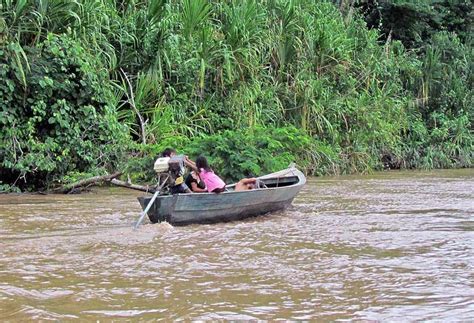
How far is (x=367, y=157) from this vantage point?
1599cm

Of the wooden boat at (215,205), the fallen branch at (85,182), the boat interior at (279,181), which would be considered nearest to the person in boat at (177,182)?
the wooden boat at (215,205)

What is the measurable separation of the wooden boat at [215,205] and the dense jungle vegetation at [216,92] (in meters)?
2.31

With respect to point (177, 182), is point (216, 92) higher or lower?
higher

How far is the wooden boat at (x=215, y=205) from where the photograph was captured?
6887 millimetres

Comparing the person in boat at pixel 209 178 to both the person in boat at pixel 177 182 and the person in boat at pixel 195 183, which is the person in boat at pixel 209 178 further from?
the person in boat at pixel 177 182

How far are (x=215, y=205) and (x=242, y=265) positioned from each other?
212 centimetres

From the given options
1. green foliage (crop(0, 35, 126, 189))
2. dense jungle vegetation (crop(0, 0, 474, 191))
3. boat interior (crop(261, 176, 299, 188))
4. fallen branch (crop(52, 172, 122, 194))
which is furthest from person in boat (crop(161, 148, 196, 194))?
green foliage (crop(0, 35, 126, 189))

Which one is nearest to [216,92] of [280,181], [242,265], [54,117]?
[54,117]

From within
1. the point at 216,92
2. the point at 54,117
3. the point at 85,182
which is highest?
the point at 216,92

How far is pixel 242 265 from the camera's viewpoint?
5.14 m

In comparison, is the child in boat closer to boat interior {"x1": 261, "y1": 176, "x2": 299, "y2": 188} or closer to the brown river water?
the brown river water

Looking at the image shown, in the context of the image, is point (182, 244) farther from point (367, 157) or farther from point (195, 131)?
point (367, 157)

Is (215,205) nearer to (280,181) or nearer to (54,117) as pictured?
(280,181)

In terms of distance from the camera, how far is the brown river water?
12.8 feet
